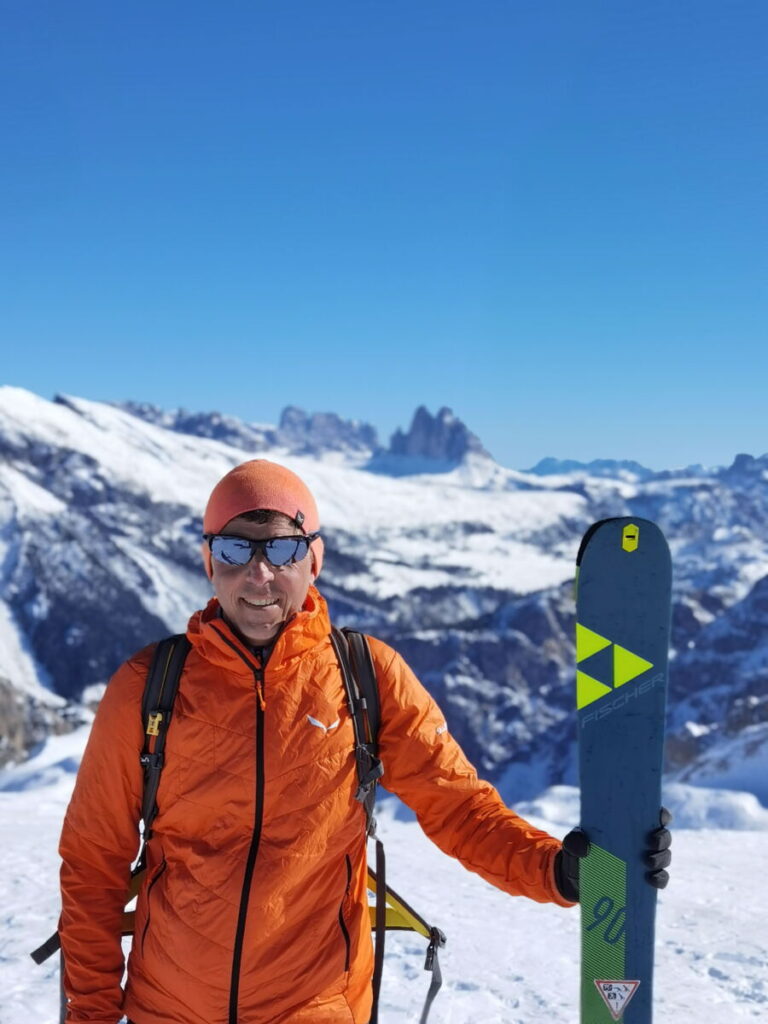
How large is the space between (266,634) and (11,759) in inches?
5799

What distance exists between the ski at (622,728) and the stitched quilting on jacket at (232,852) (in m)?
0.35

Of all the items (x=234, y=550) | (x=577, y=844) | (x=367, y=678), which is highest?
(x=234, y=550)

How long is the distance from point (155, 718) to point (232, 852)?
65 centimetres

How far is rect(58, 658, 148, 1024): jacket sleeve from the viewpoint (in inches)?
142

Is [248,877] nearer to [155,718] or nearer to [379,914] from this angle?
[155,718]

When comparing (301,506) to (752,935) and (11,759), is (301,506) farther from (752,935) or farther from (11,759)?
(11,759)

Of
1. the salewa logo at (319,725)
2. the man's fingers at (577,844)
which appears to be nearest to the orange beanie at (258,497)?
the salewa logo at (319,725)

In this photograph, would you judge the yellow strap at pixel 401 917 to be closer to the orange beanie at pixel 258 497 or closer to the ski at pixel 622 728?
the ski at pixel 622 728

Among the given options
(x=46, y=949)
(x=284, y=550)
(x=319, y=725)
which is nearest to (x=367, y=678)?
(x=319, y=725)

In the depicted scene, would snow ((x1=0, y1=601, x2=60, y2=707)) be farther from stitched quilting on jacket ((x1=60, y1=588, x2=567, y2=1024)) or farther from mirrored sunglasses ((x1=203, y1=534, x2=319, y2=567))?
mirrored sunglasses ((x1=203, y1=534, x2=319, y2=567))

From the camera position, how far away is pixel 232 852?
355 centimetres

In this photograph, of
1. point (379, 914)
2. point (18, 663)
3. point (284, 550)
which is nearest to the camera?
point (284, 550)

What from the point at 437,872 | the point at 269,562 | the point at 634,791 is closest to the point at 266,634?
the point at 269,562

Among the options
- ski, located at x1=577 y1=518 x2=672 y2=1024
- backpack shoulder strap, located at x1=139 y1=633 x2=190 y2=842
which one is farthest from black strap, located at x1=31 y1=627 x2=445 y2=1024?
ski, located at x1=577 y1=518 x2=672 y2=1024
